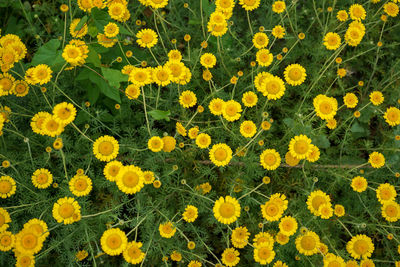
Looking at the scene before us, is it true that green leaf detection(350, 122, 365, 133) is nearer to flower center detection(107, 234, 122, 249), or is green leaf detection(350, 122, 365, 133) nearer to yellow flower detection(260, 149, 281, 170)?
yellow flower detection(260, 149, 281, 170)

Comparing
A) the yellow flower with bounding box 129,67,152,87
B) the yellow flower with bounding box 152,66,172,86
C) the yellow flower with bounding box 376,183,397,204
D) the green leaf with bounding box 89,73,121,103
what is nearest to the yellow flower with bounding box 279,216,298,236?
the yellow flower with bounding box 376,183,397,204

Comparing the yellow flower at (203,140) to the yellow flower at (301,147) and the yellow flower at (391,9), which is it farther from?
the yellow flower at (391,9)

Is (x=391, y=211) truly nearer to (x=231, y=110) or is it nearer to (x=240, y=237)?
(x=240, y=237)

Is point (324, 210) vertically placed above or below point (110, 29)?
below

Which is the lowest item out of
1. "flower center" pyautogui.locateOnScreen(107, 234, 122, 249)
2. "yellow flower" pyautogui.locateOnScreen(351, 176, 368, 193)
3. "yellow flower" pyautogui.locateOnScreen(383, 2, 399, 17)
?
"flower center" pyautogui.locateOnScreen(107, 234, 122, 249)

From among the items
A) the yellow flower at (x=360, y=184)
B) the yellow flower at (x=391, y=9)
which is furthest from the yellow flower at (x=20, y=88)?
the yellow flower at (x=391, y=9)

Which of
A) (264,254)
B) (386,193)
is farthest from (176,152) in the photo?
(386,193)
